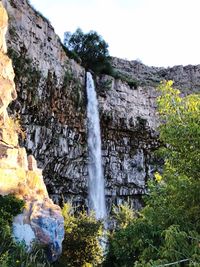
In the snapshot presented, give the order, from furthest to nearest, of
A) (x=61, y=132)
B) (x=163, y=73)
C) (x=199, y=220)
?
(x=163, y=73) < (x=61, y=132) < (x=199, y=220)

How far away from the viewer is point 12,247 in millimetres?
12492

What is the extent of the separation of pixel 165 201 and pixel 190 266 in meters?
3.65

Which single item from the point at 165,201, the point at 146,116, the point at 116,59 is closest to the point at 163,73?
the point at 116,59

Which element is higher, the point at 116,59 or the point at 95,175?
the point at 116,59

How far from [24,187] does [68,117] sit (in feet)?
41.5

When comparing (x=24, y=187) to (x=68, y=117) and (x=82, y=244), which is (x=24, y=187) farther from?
(x=68, y=117)

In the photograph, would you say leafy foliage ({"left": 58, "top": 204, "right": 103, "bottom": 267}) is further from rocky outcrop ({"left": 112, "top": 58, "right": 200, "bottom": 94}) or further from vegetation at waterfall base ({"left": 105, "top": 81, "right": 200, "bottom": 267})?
rocky outcrop ({"left": 112, "top": 58, "right": 200, "bottom": 94})

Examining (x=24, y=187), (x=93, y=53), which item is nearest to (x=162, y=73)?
(x=93, y=53)

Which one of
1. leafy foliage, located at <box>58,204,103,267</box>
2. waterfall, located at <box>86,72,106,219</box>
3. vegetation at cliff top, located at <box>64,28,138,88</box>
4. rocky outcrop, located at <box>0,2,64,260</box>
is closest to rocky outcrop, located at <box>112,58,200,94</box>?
vegetation at cliff top, located at <box>64,28,138,88</box>

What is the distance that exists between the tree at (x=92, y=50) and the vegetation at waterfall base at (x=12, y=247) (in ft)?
69.1

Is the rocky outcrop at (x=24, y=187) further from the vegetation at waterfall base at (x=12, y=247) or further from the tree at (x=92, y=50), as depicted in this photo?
the tree at (x=92, y=50)

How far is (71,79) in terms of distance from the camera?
92.8 feet

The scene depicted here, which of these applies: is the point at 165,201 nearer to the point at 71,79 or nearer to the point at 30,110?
the point at 30,110

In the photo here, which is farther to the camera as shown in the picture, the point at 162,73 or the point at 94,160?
the point at 162,73
